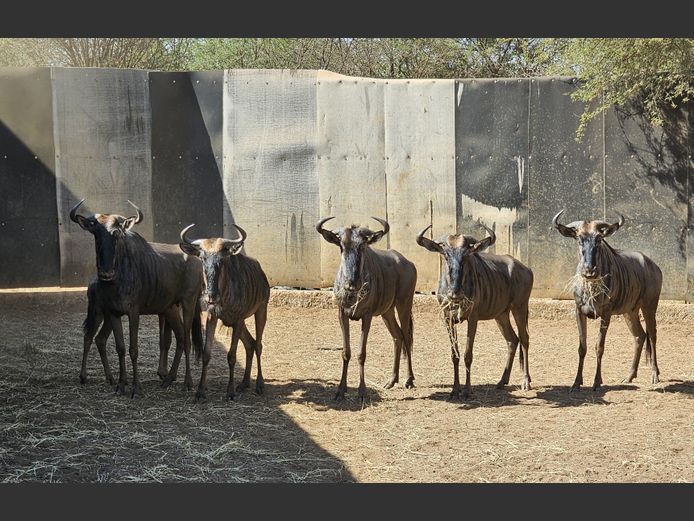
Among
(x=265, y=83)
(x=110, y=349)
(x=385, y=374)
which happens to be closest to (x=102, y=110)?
(x=265, y=83)

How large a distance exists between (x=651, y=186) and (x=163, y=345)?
8.26 meters

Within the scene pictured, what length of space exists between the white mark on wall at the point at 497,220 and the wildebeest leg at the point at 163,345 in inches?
246

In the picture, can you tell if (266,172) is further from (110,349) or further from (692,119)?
(692,119)

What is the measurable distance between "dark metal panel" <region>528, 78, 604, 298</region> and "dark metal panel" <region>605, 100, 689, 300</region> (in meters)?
0.25

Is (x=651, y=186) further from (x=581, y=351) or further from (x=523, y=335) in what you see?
(x=523, y=335)

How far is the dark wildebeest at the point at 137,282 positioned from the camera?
34.9 feet

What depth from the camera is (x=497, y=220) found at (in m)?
16.1

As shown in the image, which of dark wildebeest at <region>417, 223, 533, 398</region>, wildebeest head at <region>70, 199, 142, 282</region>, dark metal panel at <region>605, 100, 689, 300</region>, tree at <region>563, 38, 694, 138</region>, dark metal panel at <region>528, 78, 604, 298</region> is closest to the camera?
dark wildebeest at <region>417, 223, 533, 398</region>

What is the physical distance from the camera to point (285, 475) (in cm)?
785

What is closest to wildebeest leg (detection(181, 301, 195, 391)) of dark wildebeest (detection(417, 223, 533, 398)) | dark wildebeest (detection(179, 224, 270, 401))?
dark wildebeest (detection(179, 224, 270, 401))

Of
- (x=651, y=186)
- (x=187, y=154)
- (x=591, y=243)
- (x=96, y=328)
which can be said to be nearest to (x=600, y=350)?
(x=591, y=243)

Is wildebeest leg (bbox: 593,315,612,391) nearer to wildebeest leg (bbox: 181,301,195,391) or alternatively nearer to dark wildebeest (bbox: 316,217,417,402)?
dark wildebeest (bbox: 316,217,417,402)

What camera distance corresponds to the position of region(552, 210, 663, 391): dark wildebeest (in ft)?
35.7

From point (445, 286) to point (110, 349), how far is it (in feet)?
17.8
